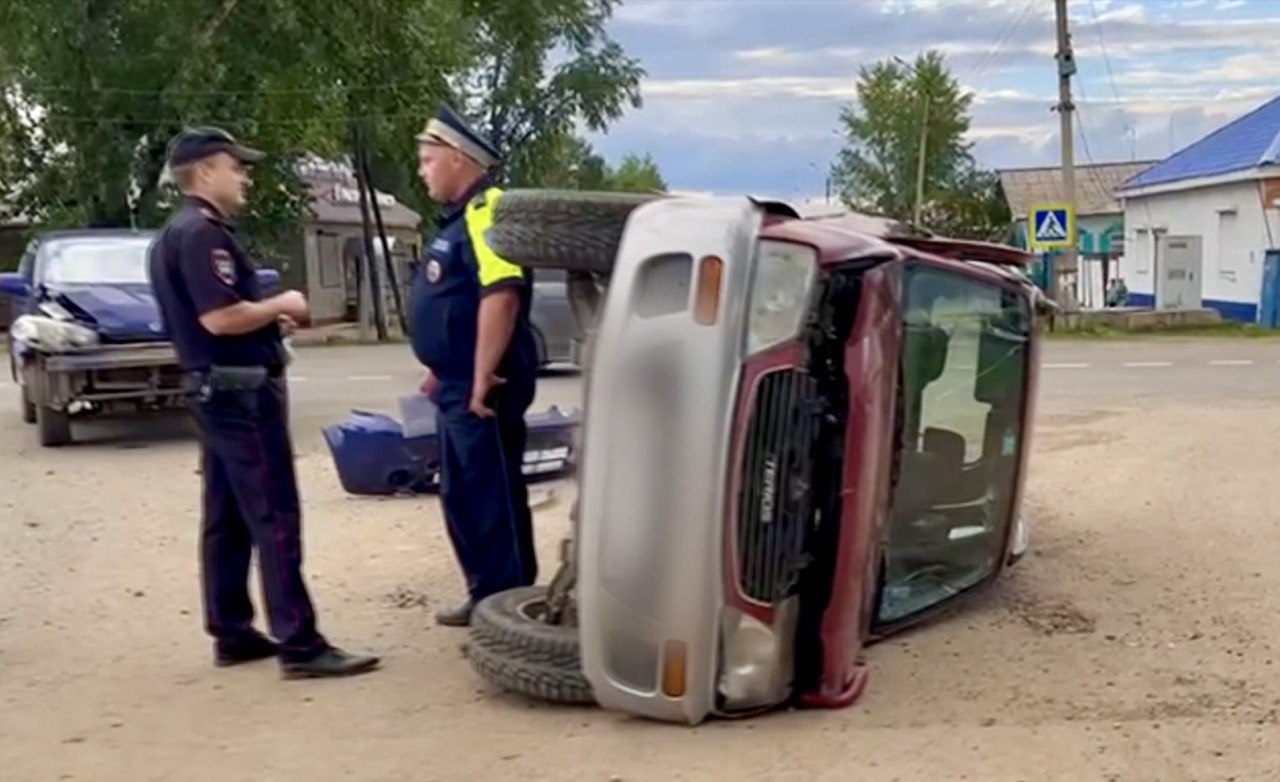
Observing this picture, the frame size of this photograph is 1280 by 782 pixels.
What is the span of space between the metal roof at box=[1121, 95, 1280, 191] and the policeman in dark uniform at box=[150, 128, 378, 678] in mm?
29535

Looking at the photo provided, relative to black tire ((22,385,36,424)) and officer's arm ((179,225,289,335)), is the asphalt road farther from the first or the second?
officer's arm ((179,225,289,335))

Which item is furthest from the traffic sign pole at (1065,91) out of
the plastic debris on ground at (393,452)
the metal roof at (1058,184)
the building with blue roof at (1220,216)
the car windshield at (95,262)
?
the metal roof at (1058,184)

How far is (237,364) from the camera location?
5.59 meters

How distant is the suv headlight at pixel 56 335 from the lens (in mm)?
11969

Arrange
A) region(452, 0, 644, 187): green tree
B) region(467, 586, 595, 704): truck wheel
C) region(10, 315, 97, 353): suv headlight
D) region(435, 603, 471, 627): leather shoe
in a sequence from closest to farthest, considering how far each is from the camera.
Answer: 1. region(467, 586, 595, 704): truck wheel
2. region(435, 603, 471, 627): leather shoe
3. region(10, 315, 97, 353): suv headlight
4. region(452, 0, 644, 187): green tree

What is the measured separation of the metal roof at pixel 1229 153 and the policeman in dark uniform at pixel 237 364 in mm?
29535

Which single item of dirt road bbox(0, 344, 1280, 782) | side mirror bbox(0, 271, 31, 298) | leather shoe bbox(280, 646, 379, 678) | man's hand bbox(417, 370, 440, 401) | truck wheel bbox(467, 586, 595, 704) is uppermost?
side mirror bbox(0, 271, 31, 298)

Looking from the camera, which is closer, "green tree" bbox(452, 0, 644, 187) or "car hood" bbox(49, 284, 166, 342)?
"car hood" bbox(49, 284, 166, 342)

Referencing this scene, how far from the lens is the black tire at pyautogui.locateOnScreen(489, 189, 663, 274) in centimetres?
523

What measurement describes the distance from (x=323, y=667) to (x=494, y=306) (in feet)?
4.60

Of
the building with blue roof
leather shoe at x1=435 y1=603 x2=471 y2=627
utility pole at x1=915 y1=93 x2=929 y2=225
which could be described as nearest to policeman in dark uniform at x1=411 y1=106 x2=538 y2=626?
leather shoe at x1=435 y1=603 x2=471 y2=627

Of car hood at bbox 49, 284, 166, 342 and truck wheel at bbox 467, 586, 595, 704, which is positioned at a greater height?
car hood at bbox 49, 284, 166, 342

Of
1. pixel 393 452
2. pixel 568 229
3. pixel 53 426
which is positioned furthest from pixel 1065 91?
pixel 568 229

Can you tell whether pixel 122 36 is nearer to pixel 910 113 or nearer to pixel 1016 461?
pixel 1016 461
